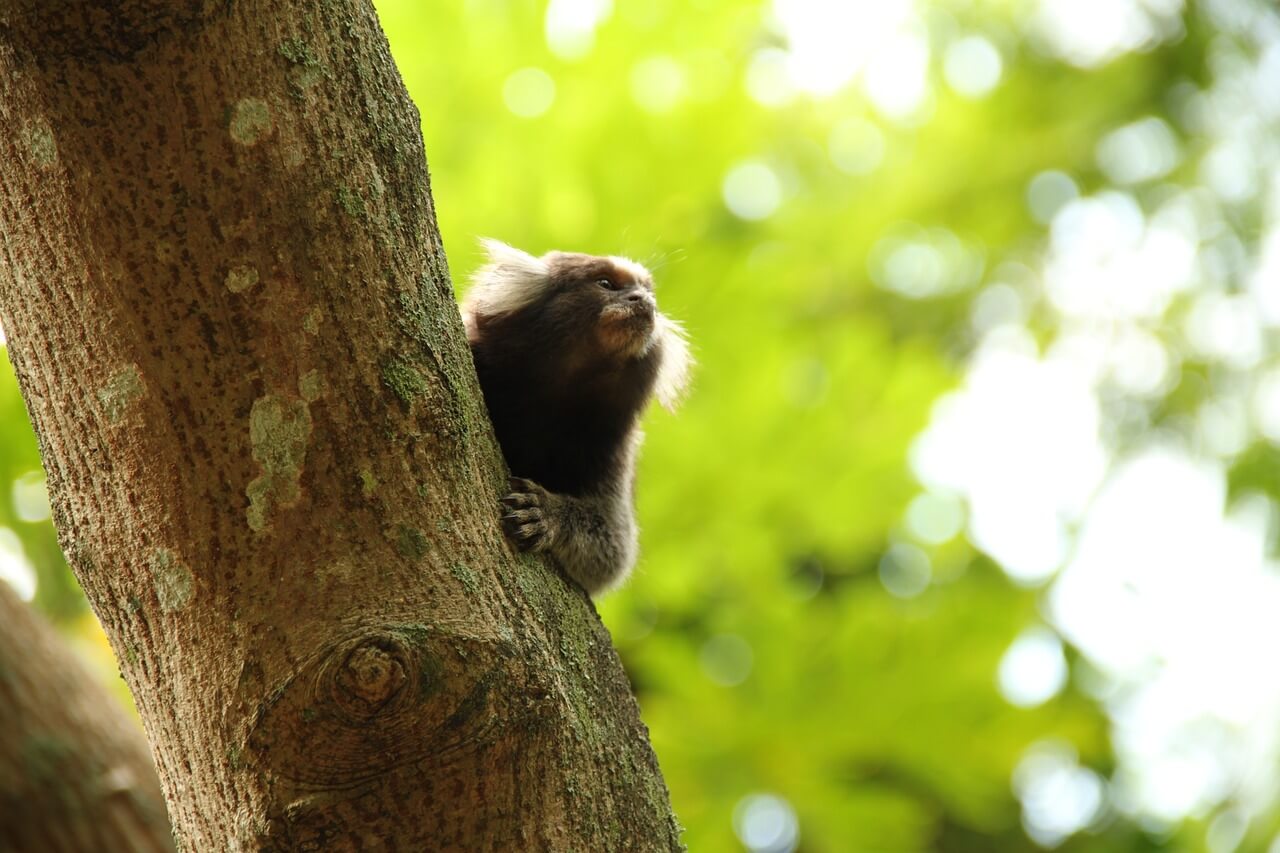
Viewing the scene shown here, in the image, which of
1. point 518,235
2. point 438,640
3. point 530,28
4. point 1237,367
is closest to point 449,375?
point 438,640

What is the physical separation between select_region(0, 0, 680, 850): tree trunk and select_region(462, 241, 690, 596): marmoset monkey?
141 cm

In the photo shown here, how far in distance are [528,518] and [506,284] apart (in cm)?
161

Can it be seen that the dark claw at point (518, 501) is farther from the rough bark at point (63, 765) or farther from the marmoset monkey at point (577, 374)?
the rough bark at point (63, 765)

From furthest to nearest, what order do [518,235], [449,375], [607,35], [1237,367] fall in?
[1237,367], [607,35], [518,235], [449,375]

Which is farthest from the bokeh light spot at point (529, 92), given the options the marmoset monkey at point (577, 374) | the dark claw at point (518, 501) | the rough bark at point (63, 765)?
the dark claw at point (518, 501)

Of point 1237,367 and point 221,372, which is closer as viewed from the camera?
point 221,372

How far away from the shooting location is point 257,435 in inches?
71.7

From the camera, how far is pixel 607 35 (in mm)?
4992

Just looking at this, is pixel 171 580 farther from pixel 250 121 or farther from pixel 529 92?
pixel 529 92

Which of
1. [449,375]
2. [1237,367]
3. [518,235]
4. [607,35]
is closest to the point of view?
[449,375]

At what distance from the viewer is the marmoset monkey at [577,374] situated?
348 cm

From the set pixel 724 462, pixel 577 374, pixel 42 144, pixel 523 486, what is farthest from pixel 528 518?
pixel 724 462

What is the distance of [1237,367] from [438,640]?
6104 mm

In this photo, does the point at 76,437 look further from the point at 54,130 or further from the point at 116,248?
the point at 54,130
